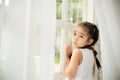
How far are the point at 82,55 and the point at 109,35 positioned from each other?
0.35 m

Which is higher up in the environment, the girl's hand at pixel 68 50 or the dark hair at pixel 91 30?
the dark hair at pixel 91 30

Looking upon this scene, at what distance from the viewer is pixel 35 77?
114cm

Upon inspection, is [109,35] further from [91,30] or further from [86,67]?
[86,67]

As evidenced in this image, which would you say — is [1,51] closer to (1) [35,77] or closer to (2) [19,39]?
(2) [19,39]

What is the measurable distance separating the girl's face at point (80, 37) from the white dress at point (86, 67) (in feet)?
0.21

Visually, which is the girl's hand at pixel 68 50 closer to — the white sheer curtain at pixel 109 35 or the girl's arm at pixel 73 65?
the girl's arm at pixel 73 65

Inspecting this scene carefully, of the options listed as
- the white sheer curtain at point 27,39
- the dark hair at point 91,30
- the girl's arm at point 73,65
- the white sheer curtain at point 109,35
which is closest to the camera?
the white sheer curtain at point 27,39

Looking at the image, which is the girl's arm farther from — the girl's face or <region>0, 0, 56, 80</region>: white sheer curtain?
<region>0, 0, 56, 80</region>: white sheer curtain

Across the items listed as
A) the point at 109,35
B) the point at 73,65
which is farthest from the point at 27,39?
the point at 109,35

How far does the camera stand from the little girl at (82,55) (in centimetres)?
148

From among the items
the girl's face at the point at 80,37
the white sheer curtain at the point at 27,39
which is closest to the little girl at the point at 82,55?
the girl's face at the point at 80,37

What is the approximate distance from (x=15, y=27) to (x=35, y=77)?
303mm

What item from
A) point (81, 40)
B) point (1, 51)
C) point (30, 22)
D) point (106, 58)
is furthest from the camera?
point (106, 58)

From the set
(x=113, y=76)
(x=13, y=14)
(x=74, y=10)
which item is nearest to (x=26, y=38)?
(x=13, y=14)
